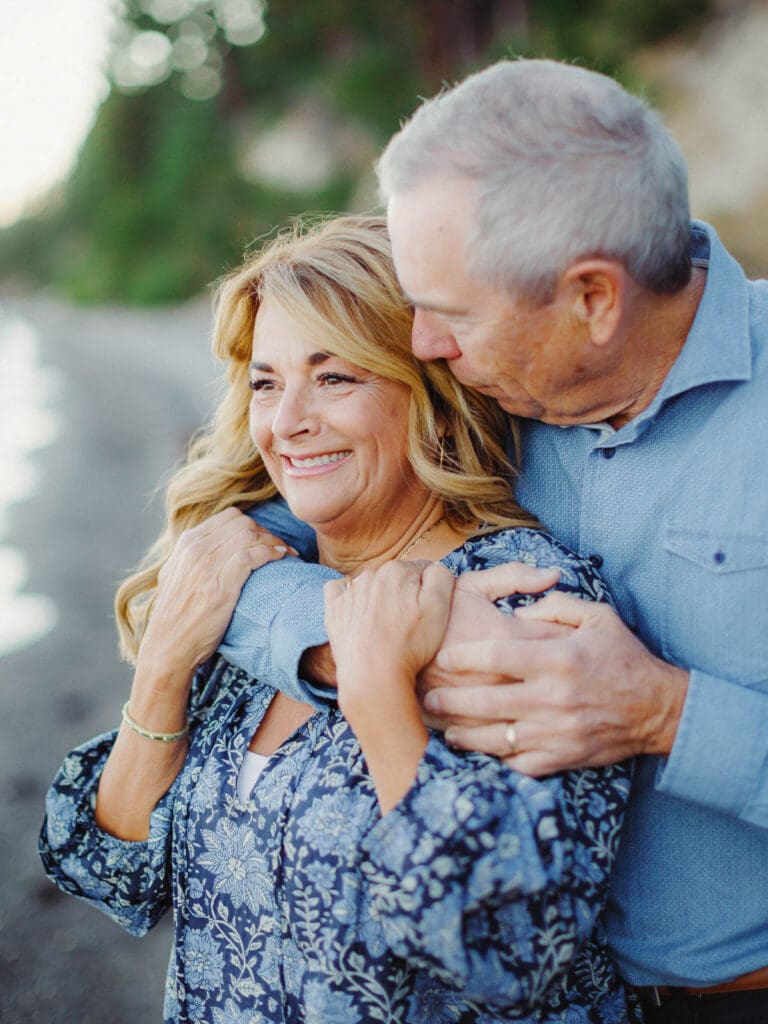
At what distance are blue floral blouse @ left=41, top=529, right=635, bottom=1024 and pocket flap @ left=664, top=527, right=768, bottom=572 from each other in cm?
18

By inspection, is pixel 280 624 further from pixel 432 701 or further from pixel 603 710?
pixel 603 710

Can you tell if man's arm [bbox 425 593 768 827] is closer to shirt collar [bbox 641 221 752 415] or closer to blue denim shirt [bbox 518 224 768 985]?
blue denim shirt [bbox 518 224 768 985]

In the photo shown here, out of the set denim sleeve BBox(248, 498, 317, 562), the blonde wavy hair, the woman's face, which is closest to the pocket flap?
the blonde wavy hair

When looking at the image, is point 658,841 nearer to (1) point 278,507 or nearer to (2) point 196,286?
(1) point 278,507

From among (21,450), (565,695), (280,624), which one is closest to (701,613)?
(565,695)

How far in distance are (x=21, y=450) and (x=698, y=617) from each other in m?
9.68

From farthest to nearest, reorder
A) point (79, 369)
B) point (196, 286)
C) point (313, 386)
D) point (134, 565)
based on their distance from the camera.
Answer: point (196, 286), point (79, 369), point (134, 565), point (313, 386)

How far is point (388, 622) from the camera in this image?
149cm

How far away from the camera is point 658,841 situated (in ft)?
5.37

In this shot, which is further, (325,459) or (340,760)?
(325,459)

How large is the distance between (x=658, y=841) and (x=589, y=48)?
37.3ft

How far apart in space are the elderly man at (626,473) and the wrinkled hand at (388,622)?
51 mm

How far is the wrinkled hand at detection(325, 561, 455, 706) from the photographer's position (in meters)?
1.45

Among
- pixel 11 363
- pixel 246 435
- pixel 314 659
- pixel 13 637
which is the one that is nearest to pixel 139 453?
pixel 13 637
